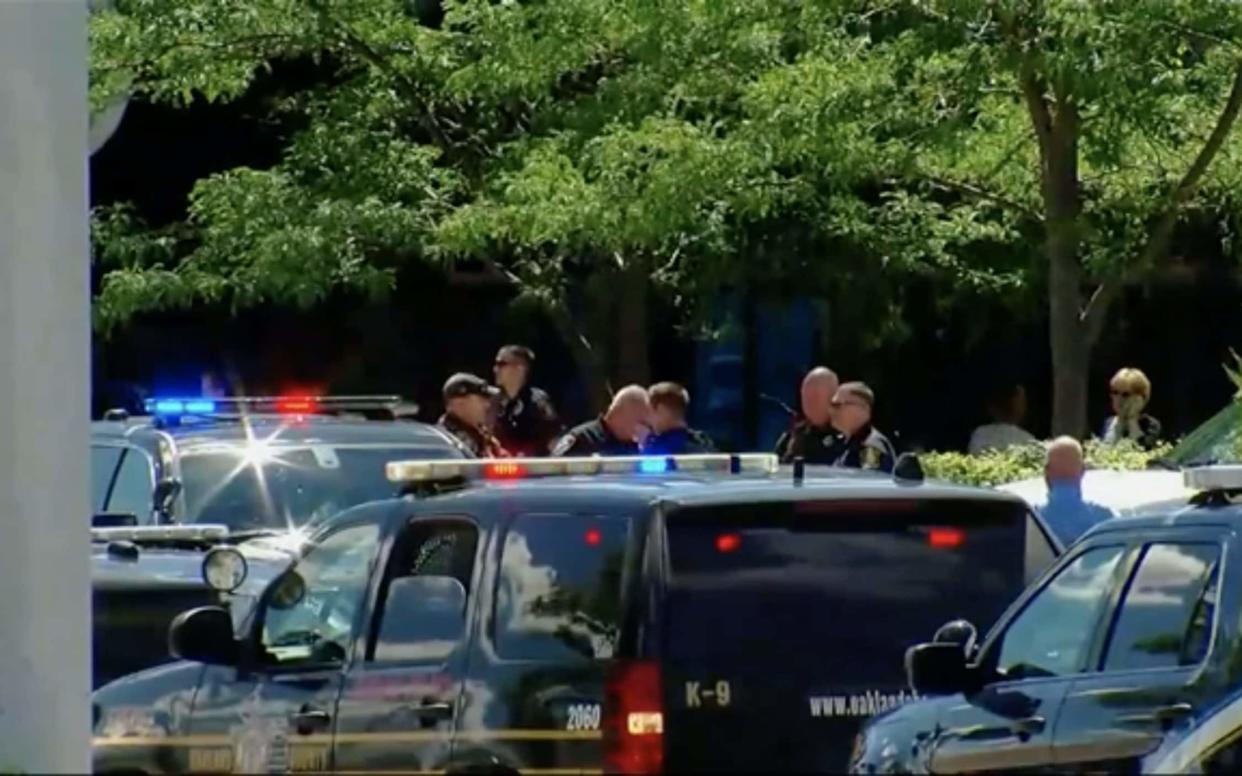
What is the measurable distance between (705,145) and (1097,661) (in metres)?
8.52

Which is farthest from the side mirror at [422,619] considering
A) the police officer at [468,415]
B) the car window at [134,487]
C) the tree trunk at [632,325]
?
the tree trunk at [632,325]

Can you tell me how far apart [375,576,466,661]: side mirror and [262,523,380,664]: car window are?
6.4 inches

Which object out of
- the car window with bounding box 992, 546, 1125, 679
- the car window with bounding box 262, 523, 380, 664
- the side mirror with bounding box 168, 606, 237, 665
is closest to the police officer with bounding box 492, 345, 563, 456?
the car window with bounding box 262, 523, 380, 664

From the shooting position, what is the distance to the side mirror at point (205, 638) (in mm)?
8414

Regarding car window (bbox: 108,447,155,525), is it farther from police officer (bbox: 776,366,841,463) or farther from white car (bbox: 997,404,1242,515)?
white car (bbox: 997,404,1242,515)

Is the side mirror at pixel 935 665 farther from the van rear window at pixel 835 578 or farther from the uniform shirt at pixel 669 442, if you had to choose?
the uniform shirt at pixel 669 442

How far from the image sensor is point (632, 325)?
19.8 meters

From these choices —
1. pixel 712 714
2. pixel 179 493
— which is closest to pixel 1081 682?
pixel 712 714

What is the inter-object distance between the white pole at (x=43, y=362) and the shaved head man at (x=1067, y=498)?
608 centimetres

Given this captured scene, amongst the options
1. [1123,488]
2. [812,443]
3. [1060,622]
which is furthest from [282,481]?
[1060,622]

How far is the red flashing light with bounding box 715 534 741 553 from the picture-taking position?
7598 millimetres

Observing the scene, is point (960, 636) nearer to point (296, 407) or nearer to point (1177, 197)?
point (296, 407)

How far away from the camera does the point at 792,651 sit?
7.56 m

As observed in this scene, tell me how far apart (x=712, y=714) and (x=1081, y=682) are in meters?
0.98
